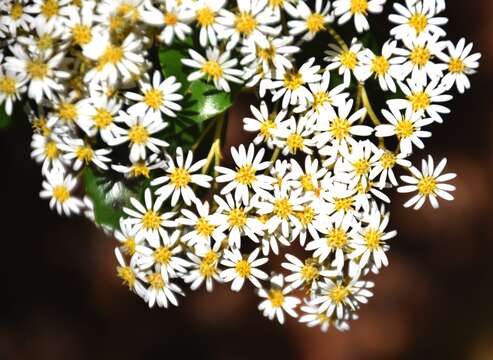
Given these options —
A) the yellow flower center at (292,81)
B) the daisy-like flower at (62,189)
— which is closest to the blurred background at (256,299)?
the daisy-like flower at (62,189)

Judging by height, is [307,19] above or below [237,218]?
above

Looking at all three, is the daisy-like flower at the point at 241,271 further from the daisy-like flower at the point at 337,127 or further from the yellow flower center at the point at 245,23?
the yellow flower center at the point at 245,23

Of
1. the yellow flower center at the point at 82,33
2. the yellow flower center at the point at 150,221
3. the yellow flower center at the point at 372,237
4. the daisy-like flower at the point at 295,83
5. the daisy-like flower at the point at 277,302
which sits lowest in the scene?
the daisy-like flower at the point at 277,302

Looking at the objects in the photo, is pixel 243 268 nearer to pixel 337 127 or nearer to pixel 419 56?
pixel 337 127

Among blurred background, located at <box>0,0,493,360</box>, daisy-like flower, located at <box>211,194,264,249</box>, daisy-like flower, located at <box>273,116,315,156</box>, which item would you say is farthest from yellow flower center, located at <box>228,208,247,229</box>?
blurred background, located at <box>0,0,493,360</box>

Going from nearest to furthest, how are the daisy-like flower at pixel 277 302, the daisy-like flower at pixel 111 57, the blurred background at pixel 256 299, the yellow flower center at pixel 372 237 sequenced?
the daisy-like flower at pixel 111 57 → the yellow flower center at pixel 372 237 → the daisy-like flower at pixel 277 302 → the blurred background at pixel 256 299

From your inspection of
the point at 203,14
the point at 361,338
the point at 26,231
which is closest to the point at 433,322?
the point at 361,338

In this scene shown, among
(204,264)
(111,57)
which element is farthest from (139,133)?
(204,264)

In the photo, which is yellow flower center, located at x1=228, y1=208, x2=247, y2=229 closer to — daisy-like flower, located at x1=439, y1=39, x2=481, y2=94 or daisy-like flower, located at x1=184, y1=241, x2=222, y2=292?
daisy-like flower, located at x1=184, y1=241, x2=222, y2=292
